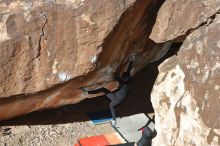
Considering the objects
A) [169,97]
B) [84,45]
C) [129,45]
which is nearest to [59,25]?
[84,45]

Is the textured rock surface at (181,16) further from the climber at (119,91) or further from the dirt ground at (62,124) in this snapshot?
the dirt ground at (62,124)

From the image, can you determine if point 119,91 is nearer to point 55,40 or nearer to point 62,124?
point 62,124

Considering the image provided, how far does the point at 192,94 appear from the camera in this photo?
4.05 m

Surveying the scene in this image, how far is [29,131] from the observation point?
16.9ft

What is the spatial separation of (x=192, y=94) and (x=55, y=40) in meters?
1.48

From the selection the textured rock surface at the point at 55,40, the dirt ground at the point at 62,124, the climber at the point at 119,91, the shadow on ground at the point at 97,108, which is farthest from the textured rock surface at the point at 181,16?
the dirt ground at the point at 62,124

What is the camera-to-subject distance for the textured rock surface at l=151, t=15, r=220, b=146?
3.88m

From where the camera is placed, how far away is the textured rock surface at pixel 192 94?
3883 millimetres

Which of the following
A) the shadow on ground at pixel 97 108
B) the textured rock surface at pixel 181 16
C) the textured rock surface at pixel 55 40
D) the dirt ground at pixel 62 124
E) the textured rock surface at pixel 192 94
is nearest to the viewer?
the textured rock surface at pixel 192 94

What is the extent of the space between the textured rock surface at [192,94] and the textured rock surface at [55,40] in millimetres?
689

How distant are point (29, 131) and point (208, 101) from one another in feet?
7.14

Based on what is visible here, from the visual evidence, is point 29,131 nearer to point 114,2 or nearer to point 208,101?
point 114,2

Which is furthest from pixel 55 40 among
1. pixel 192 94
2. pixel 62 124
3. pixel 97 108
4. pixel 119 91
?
pixel 192 94

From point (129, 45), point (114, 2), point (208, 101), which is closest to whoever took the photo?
point (208, 101)
